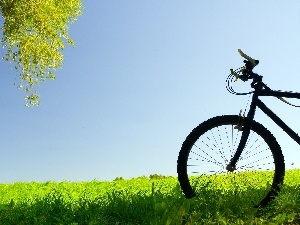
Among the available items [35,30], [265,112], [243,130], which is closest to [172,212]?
[243,130]

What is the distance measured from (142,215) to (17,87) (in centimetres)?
1674

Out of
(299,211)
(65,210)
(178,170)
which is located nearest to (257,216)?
(299,211)

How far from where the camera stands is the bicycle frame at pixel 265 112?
6410 millimetres

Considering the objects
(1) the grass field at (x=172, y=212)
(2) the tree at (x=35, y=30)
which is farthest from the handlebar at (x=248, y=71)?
(2) the tree at (x=35, y=30)

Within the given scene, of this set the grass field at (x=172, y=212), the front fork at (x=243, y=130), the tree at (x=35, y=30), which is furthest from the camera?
the tree at (x=35, y=30)

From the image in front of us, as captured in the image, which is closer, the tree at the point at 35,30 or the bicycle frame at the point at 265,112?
the bicycle frame at the point at 265,112

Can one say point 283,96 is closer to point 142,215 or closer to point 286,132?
point 286,132

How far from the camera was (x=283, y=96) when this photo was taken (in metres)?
6.60

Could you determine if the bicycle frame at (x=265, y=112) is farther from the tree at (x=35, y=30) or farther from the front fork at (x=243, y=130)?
the tree at (x=35, y=30)

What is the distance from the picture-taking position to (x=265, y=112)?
21.5ft

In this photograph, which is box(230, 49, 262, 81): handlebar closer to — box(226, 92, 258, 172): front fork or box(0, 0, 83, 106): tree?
box(226, 92, 258, 172): front fork

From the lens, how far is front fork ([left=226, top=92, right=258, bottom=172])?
641cm

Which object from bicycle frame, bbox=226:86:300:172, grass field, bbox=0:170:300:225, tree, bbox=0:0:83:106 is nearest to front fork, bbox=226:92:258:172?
bicycle frame, bbox=226:86:300:172

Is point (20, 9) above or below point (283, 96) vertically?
above
